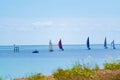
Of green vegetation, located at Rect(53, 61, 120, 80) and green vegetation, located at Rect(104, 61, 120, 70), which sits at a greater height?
green vegetation, located at Rect(104, 61, 120, 70)

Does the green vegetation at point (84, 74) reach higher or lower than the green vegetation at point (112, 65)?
lower

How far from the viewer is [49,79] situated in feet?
54.7

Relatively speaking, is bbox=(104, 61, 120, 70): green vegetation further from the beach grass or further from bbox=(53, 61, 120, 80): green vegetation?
bbox=(53, 61, 120, 80): green vegetation

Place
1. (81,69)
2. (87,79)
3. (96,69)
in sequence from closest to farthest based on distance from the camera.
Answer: (87,79) < (81,69) < (96,69)

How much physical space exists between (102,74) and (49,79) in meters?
1.83

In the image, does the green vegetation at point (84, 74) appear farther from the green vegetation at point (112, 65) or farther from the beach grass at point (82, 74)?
the green vegetation at point (112, 65)

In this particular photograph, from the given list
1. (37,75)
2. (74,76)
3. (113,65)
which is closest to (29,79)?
(37,75)

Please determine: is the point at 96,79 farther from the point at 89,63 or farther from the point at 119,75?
the point at 89,63

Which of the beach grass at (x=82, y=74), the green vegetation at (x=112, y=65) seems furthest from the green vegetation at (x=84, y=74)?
the green vegetation at (x=112, y=65)

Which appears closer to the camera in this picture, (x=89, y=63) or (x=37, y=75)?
(x=37, y=75)

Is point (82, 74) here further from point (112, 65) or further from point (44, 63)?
point (44, 63)

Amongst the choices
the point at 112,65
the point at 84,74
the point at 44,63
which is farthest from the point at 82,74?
the point at 44,63

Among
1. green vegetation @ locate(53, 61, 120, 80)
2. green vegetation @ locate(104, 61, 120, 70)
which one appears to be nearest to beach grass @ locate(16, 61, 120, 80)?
green vegetation @ locate(53, 61, 120, 80)

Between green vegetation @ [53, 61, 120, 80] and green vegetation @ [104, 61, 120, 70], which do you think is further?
green vegetation @ [104, 61, 120, 70]
